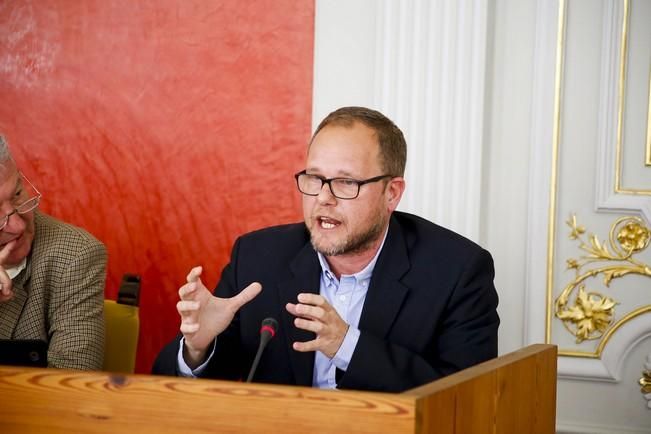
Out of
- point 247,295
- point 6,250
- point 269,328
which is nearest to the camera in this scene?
point 269,328

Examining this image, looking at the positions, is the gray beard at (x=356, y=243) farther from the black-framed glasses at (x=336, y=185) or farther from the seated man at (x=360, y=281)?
the black-framed glasses at (x=336, y=185)

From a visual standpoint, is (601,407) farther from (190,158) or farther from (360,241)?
(190,158)

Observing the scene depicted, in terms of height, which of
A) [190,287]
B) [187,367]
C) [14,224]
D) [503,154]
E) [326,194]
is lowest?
[187,367]

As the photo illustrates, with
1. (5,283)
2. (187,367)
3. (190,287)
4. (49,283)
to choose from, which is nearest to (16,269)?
(49,283)

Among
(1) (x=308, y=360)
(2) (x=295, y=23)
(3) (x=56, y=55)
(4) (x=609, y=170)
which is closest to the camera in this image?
(1) (x=308, y=360)

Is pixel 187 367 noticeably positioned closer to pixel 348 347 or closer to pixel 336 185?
pixel 348 347

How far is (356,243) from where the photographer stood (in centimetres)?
232

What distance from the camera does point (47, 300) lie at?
259 cm

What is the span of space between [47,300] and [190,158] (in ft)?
3.03

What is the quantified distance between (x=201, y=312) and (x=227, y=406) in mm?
693

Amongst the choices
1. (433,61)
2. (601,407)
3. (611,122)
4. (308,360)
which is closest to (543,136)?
(611,122)

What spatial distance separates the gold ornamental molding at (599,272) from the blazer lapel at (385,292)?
2.86 ft

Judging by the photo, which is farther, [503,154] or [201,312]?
[503,154]

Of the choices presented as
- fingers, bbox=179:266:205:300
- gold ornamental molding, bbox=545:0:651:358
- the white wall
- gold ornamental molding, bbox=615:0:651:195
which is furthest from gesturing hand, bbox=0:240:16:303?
gold ornamental molding, bbox=615:0:651:195
